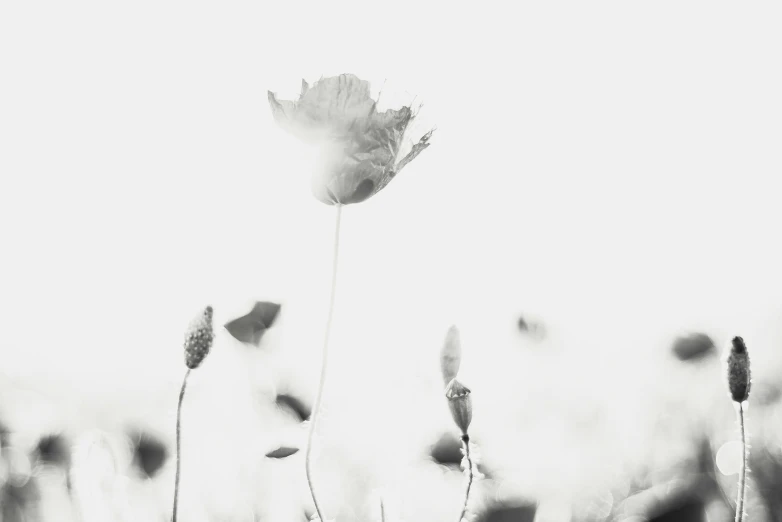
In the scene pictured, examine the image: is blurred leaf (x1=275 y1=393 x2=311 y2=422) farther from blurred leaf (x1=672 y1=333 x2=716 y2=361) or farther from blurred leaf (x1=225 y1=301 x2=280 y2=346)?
blurred leaf (x1=672 y1=333 x2=716 y2=361)

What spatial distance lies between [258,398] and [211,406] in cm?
6

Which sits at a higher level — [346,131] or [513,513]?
[346,131]

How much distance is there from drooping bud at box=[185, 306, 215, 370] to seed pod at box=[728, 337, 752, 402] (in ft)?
0.62

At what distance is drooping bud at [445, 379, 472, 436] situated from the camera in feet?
0.86

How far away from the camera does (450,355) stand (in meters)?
0.30

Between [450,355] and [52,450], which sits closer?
[450,355]

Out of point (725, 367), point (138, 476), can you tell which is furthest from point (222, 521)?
point (725, 367)

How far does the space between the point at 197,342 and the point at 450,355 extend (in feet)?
0.34

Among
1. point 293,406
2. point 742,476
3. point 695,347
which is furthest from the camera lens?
point 695,347

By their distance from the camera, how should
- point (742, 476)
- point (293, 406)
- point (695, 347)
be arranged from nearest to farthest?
point (742, 476), point (293, 406), point (695, 347)

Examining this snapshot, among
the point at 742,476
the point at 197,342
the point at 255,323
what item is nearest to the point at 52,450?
the point at 255,323

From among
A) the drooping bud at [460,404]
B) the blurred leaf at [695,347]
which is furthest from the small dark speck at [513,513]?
the blurred leaf at [695,347]

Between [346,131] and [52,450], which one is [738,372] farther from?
[52,450]

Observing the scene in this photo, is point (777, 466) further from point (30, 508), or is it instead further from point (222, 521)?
point (30, 508)
